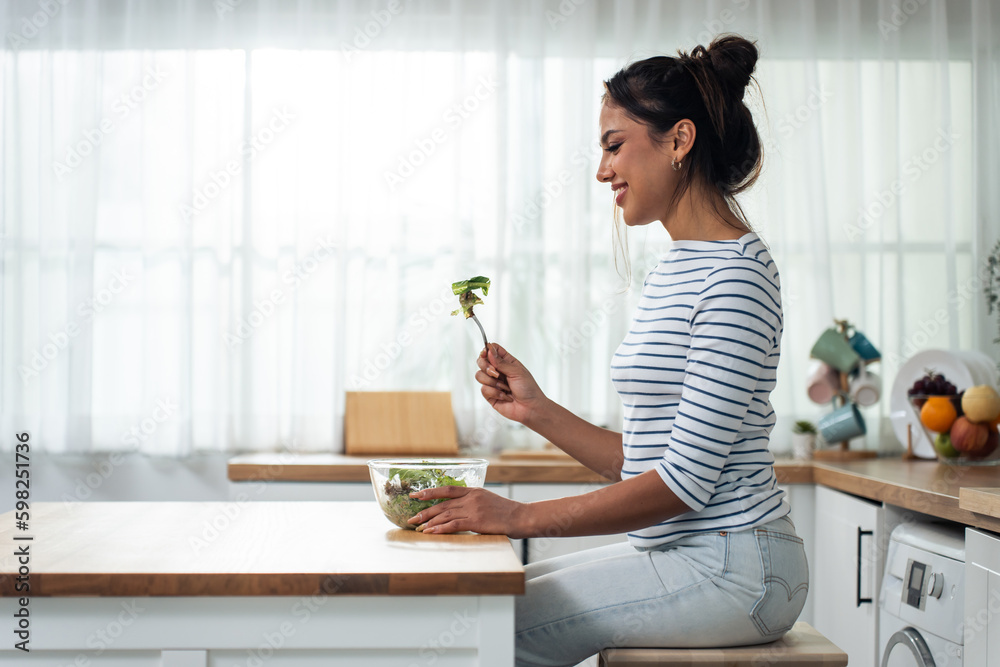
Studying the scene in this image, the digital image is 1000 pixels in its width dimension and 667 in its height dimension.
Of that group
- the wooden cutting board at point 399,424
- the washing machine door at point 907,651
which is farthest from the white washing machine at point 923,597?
the wooden cutting board at point 399,424

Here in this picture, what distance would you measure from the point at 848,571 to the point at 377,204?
6.02 feet

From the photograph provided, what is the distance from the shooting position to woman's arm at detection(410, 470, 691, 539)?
115 cm

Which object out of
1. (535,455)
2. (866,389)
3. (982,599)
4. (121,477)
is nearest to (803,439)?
(866,389)

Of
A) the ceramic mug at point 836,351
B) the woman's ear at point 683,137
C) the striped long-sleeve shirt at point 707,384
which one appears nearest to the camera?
the striped long-sleeve shirt at point 707,384

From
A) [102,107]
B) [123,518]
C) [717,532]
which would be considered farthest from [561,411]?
[102,107]

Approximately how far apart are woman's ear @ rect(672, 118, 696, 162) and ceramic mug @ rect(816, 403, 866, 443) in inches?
66.1

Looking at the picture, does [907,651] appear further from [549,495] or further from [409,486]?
[409,486]

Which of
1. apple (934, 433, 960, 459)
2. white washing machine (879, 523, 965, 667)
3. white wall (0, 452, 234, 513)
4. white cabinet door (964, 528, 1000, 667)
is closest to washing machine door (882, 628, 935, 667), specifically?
white washing machine (879, 523, 965, 667)

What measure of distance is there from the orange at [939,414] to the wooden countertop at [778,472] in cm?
12

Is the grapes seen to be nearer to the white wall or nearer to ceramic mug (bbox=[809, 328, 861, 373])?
ceramic mug (bbox=[809, 328, 861, 373])

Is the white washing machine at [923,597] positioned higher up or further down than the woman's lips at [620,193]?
further down

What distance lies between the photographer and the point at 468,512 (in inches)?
46.1

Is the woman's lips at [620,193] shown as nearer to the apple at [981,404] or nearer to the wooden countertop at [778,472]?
the wooden countertop at [778,472]

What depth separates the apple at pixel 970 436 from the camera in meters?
2.29
